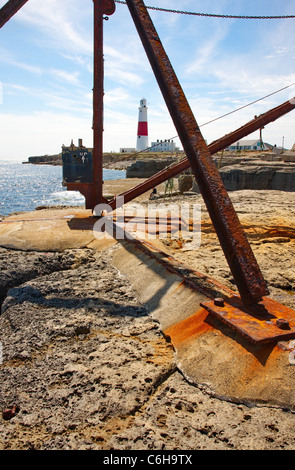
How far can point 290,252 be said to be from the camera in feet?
14.5

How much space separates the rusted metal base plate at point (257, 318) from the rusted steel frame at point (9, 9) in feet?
14.3

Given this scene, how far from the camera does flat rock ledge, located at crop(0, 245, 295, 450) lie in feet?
5.48

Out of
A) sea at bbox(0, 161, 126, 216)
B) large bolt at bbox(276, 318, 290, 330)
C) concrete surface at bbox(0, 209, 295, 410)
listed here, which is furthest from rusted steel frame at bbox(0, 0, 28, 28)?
sea at bbox(0, 161, 126, 216)

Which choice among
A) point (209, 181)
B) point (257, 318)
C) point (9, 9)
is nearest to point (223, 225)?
point (209, 181)

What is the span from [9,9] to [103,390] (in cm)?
464

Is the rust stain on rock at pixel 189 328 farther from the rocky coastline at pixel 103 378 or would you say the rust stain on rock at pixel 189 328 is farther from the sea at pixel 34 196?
the sea at pixel 34 196

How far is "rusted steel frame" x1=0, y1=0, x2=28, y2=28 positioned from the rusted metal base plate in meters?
4.35

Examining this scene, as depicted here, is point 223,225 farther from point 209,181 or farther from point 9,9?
point 9,9

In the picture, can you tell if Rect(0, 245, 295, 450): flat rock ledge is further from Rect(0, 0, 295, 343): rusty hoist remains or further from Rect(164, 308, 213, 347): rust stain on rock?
Rect(0, 0, 295, 343): rusty hoist remains

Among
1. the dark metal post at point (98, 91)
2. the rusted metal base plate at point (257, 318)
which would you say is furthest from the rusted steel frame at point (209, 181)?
the dark metal post at point (98, 91)

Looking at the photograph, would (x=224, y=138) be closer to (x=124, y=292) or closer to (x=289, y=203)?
(x=124, y=292)

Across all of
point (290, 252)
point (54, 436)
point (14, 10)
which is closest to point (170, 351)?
point (54, 436)

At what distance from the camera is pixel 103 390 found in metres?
2.04

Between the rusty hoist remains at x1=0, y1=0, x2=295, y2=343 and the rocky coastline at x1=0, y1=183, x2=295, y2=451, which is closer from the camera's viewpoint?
the rocky coastline at x1=0, y1=183, x2=295, y2=451
